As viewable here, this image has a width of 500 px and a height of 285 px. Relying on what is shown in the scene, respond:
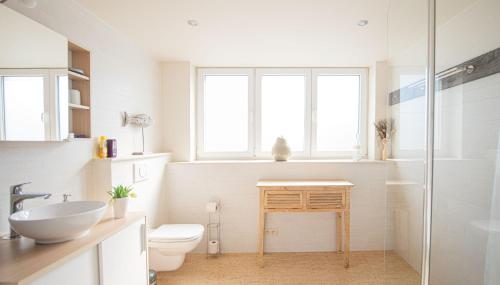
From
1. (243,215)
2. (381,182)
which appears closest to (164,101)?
(243,215)

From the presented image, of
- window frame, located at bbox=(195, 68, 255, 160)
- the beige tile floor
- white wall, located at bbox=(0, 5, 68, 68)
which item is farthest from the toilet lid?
white wall, located at bbox=(0, 5, 68, 68)

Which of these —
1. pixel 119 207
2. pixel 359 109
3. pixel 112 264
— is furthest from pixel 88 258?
pixel 359 109

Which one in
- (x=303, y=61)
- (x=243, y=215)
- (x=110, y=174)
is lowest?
(x=243, y=215)

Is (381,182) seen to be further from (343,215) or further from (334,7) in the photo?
(334,7)

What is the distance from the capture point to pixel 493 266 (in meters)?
1.22

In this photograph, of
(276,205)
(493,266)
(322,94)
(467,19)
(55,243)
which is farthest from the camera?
(322,94)

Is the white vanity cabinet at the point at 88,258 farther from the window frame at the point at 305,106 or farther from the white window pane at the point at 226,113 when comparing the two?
the window frame at the point at 305,106

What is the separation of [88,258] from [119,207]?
441 mm

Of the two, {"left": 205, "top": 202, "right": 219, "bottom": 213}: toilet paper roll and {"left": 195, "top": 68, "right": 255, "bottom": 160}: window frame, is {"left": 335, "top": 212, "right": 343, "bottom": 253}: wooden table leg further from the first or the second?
{"left": 205, "top": 202, "right": 219, "bottom": 213}: toilet paper roll

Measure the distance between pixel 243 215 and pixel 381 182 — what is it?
157 centimetres

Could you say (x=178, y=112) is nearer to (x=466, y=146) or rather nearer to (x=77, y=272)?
(x=77, y=272)

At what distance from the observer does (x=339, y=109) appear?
2949mm

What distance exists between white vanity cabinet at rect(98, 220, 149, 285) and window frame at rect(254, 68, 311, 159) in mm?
1650

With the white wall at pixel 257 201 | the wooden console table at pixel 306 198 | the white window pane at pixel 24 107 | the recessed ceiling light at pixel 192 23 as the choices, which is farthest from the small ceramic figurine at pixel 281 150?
the white window pane at pixel 24 107
